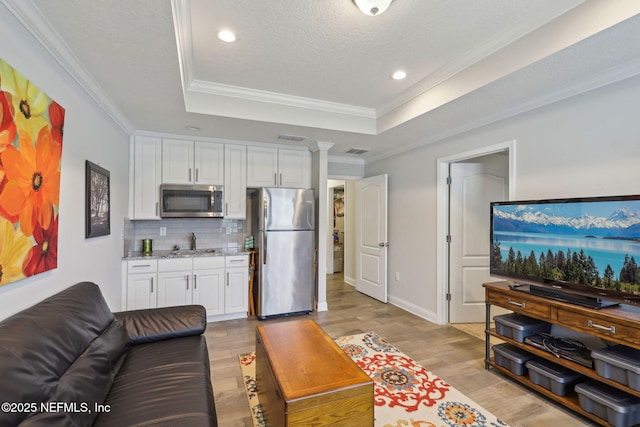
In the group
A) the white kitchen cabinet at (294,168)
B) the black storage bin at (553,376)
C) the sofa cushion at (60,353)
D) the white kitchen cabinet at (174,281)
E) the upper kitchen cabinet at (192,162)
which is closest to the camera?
the sofa cushion at (60,353)

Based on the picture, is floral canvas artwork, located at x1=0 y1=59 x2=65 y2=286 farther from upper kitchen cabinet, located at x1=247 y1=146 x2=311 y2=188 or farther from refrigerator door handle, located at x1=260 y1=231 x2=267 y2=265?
upper kitchen cabinet, located at x1=247 y1=146 x2=311 y2=188

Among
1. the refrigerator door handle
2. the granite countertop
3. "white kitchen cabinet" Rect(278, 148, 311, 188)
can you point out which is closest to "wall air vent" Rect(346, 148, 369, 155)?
"white kitchen cabinet" Rect(278, 148, 311, 188)

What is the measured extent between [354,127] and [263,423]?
10.2 feet

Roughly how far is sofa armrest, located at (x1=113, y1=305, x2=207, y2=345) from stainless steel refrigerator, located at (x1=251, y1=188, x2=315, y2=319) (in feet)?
5.18

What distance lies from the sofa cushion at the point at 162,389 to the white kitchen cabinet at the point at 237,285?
1762 millimetres

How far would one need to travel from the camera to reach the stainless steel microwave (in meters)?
3.73

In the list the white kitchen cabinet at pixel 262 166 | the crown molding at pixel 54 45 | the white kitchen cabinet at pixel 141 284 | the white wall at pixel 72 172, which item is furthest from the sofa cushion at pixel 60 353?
the white kitchen cabinet at pixel 262 166

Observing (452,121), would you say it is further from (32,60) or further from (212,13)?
(32,60)

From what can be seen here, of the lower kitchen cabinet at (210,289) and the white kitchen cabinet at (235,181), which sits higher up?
the white kitchen cabinet at (235,181)

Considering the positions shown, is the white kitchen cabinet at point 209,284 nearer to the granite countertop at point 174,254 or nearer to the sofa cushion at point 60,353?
the granite countertop at point 174,254

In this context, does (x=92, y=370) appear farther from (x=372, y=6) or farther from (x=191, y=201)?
(x=191, y=201)

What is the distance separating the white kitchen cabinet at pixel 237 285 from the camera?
12.5 ft

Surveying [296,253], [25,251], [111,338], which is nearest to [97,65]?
[25,251]

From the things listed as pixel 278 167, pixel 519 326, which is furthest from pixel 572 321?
pixel 278 167
